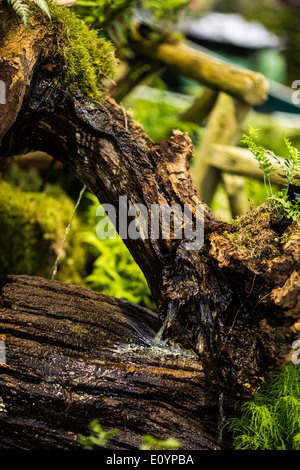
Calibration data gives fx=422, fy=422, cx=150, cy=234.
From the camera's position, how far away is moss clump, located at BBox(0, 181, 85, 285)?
13.5 feet

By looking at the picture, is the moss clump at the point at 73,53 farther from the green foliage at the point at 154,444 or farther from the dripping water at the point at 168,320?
the green foliage at the point at 154,444

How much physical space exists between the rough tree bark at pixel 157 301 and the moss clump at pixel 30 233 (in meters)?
1.43

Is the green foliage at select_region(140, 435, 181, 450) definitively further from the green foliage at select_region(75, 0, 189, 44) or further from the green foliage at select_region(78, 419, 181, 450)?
the green foliage at select_region(75, 0, 189, 44)

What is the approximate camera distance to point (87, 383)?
2.25 meters

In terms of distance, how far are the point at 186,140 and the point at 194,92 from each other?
719cm

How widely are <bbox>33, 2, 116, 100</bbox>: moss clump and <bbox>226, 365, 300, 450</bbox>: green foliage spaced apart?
2058mm

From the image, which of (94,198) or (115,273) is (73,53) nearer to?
(115,273)

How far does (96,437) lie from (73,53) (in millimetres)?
2231

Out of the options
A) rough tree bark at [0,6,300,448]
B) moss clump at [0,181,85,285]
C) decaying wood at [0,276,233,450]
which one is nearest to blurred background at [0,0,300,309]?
moss clump at [0,181,85,285]

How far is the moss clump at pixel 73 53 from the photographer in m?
2.56

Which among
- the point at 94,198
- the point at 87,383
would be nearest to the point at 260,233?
the point at 87,383

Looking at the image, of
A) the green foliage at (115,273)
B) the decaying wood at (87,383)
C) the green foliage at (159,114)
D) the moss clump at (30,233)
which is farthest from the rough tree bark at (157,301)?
the green foliage at (159,114)

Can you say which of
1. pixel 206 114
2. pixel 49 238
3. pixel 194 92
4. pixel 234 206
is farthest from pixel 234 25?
pixel 49 238

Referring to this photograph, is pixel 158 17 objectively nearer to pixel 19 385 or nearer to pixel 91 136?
pixel 91 136
